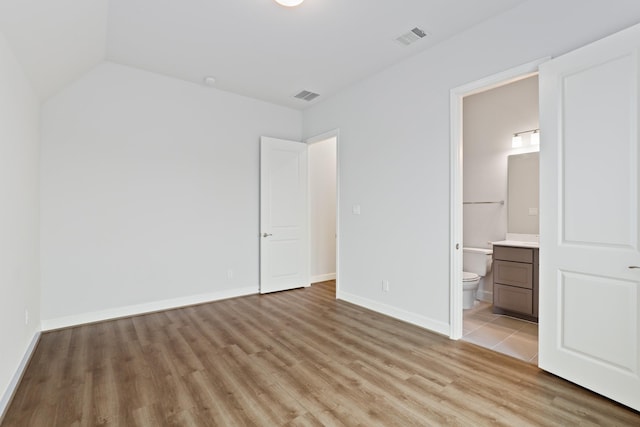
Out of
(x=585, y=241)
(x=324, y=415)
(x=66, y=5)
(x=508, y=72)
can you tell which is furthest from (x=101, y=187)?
(x=585, y=241)

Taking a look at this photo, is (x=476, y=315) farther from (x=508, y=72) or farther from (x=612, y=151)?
(x=508, y=72)

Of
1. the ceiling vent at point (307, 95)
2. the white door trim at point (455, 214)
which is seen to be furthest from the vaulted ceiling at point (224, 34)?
the white door trim at point (455, 214)

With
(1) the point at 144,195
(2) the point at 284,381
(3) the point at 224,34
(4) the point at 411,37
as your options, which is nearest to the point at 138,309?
(1) the point at 144,195

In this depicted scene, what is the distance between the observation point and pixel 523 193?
4012mm

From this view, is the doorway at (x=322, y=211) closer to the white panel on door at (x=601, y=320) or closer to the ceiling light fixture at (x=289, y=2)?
the ceiling light fixture at (x=289, y=2)

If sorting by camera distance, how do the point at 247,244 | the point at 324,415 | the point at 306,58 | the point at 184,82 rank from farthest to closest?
1. the point at 247,244
2. the point at 184,82
3. the point at 306,58
4. the point at 324,415

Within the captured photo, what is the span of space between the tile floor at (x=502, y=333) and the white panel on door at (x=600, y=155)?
1119 millimetres

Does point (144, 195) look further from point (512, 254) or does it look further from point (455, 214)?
point (512, 254)

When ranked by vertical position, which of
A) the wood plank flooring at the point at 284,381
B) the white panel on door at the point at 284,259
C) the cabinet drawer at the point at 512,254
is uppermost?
the cabinet drawer at the point at 512,254

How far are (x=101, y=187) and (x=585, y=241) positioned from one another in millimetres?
4442

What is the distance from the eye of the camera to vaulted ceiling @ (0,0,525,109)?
236 cm

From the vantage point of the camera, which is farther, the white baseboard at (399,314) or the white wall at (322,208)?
the white wall at (322,208)

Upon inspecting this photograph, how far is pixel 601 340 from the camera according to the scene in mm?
2041

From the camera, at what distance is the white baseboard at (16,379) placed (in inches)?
76.4
